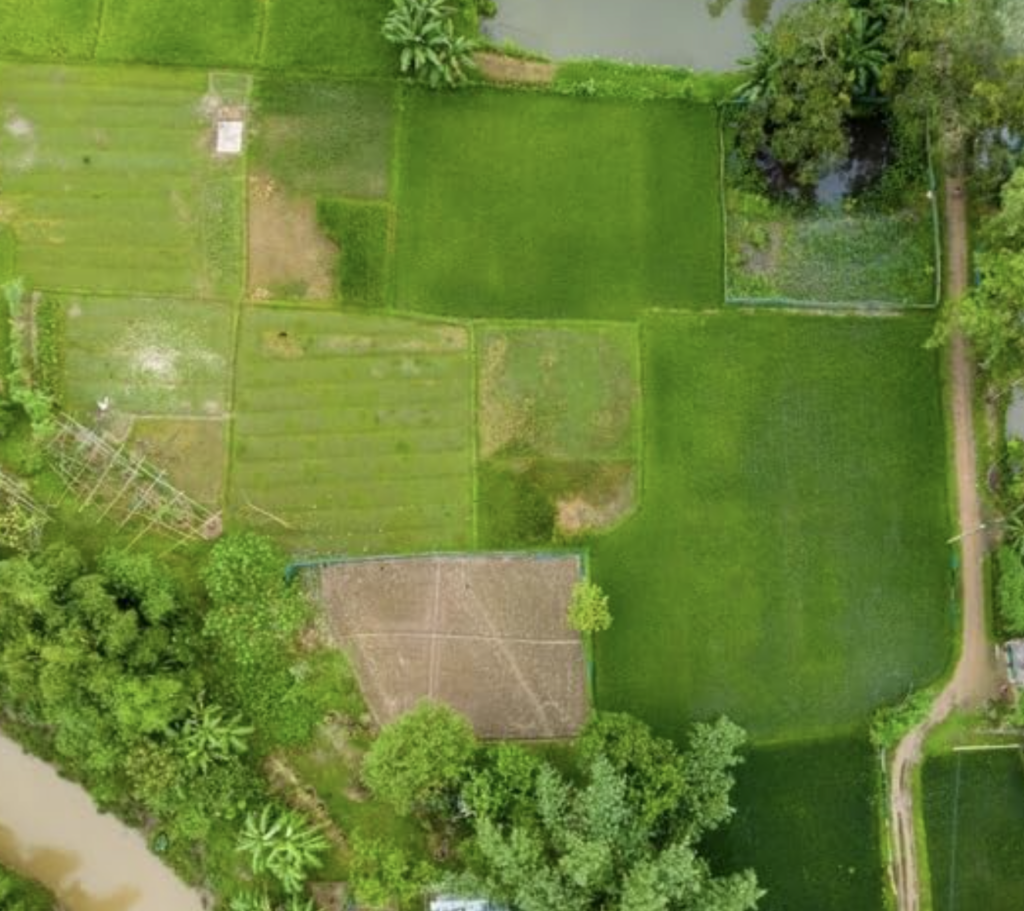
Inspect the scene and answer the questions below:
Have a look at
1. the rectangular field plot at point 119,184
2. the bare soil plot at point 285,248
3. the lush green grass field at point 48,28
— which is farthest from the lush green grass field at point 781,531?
the lush green grass field at point 48,28

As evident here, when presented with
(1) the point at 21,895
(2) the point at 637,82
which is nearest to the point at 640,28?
(2) the point at 637,82

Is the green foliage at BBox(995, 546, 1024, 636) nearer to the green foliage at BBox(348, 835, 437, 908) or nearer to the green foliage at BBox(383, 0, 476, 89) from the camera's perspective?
the green foliage at BBox(348, 835, 437, 908)

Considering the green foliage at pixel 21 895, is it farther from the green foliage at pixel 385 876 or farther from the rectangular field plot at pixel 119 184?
the rectangular field plot at pixel 119 184

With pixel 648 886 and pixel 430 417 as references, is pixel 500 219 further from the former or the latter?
pixel 648 886

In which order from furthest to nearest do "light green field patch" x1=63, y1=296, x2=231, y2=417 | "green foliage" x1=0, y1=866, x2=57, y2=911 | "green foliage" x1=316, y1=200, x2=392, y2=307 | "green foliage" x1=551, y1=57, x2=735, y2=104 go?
"green foliage" x1=551, y1=57, x2=735, y2=104 < "green foliage" x1=316, y1=200, x2=392, y2=307 < "light green field patch" x1=63, y1=296, x2=231, y2=417 < "green foliage" x1=0, y1=866, x2=57, y2=911

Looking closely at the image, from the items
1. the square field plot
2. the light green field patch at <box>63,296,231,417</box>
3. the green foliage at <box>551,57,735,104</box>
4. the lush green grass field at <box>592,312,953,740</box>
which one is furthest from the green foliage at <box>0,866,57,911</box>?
the green foliage at <box>551,57,735,104</box>

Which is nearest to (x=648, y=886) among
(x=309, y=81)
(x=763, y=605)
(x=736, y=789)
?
(x=736, y=789)

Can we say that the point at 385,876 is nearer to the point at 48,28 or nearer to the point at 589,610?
the point at 589,610
